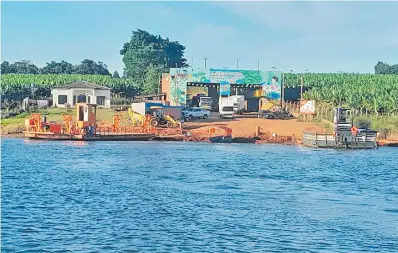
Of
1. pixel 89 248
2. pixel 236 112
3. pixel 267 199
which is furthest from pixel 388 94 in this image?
pixel 89 248

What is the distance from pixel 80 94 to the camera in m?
100

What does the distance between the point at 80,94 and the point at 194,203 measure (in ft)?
225

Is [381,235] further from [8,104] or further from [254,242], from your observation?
[8,104]

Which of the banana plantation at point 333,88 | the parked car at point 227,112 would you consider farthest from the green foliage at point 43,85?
the parked car at point 227,112

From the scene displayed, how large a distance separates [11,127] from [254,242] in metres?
62.2

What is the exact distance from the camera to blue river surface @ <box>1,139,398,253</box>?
26172mm

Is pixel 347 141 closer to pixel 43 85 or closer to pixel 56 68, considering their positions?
pixel 43 85

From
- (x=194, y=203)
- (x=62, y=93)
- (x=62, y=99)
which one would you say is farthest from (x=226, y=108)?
(x=194, y=203)

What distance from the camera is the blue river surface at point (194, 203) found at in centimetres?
2617

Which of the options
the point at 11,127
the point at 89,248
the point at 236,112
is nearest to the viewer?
the point at 89,248

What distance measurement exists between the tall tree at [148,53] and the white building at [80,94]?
39.1 meters

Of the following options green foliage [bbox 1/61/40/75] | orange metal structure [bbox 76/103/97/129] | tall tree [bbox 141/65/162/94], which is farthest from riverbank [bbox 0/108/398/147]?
green foliage [bbox 1/61/40/75]

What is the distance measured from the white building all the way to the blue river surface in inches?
1572

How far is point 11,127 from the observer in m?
83.4
